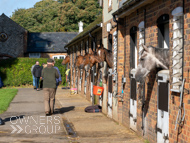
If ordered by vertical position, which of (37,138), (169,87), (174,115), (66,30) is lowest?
(37,138)

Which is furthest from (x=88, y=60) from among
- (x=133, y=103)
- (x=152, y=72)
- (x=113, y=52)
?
(x=152, y=72)

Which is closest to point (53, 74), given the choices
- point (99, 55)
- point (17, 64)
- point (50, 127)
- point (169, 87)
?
point (99, 55)

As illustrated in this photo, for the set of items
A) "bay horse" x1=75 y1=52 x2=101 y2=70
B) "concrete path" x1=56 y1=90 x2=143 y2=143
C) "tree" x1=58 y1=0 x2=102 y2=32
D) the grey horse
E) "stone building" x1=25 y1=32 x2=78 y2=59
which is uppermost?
"tree" x1=58 y1=0 x2=102 y2=32

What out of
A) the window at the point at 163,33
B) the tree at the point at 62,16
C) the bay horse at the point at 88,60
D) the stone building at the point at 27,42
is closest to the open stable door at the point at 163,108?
the window at the point at 163,33

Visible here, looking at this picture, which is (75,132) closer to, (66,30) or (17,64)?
Result: (17,64)

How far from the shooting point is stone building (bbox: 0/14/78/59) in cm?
4969

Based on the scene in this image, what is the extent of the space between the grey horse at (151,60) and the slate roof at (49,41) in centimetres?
4644

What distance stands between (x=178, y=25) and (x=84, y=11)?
52803 mm

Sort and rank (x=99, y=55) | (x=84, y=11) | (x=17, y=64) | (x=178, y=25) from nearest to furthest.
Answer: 1. (x=178, y=25)
2. (x=99, y=55)
3. (x=17, y=64)
4. (x=84, y=11)

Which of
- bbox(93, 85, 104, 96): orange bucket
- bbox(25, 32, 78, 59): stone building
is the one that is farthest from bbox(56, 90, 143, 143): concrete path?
bbox(25, 32, 78, 59): stone building

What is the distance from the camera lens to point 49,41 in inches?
2207

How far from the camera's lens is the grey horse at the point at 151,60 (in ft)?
24.2

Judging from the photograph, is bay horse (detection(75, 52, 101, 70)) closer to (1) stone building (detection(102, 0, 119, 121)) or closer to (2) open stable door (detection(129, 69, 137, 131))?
(1) stone building (detection(102, 0, 119, 121))

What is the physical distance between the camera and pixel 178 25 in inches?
275
